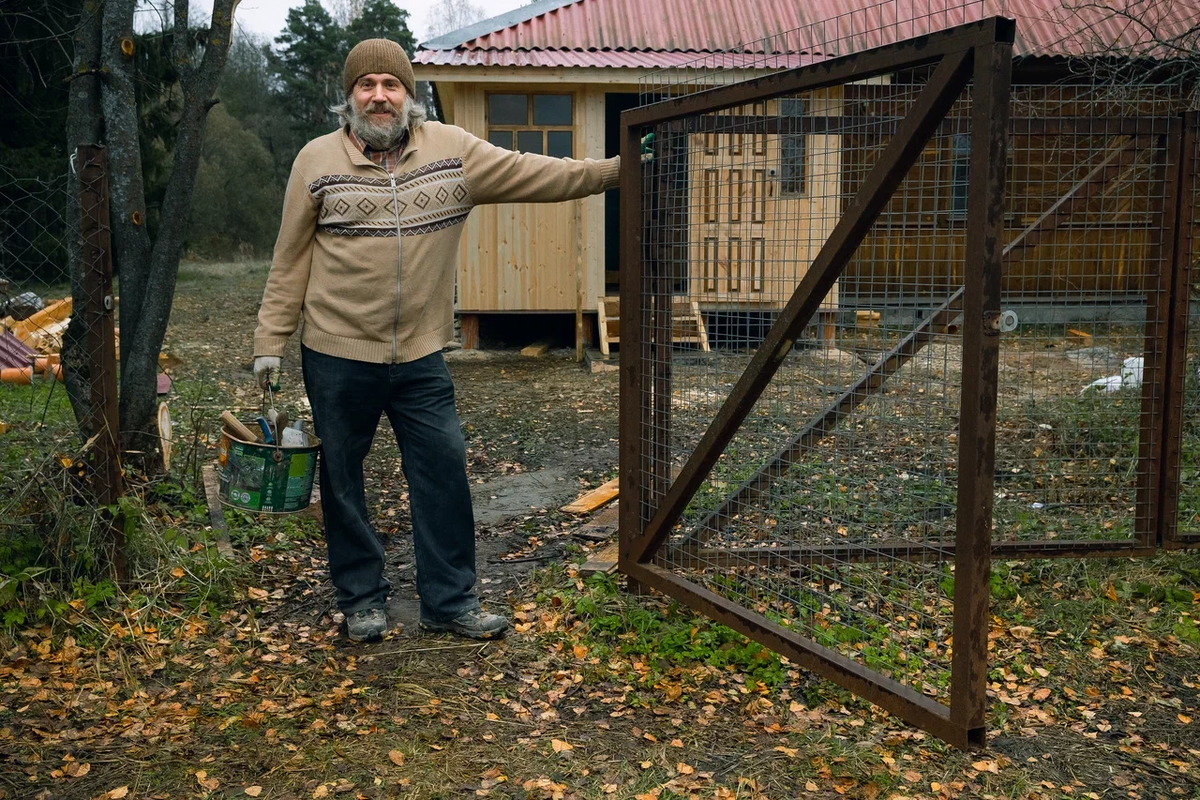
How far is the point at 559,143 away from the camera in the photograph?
11641 mm

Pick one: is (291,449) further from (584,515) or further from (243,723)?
(584,515)

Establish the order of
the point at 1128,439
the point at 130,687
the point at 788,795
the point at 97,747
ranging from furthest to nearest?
the point at 1128,439, the point at 130,687, the point at 97,747, the point at 788,795

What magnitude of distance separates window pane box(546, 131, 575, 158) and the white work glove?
25.9ft

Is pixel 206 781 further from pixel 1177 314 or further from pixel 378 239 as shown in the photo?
pixel 1177 314

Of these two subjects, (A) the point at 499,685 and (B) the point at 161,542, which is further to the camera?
(B) the point at 161,542

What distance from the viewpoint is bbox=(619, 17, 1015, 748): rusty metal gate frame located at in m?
2.81

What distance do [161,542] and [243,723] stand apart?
141 cm

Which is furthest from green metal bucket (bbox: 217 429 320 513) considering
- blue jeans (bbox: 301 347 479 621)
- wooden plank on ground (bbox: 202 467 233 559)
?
wooden plank on ground (bbox: 202 467 233 559)

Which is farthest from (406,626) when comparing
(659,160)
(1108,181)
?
(1108,181)

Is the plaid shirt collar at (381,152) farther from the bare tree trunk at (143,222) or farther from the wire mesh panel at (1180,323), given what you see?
the wire mesh panel at (1180,323)

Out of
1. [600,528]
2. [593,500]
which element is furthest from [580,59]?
[600,528]

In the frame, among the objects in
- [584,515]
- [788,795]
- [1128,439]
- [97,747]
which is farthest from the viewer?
[1128,439]

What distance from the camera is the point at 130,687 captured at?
3.71 m

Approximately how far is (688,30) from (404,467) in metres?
9.52
